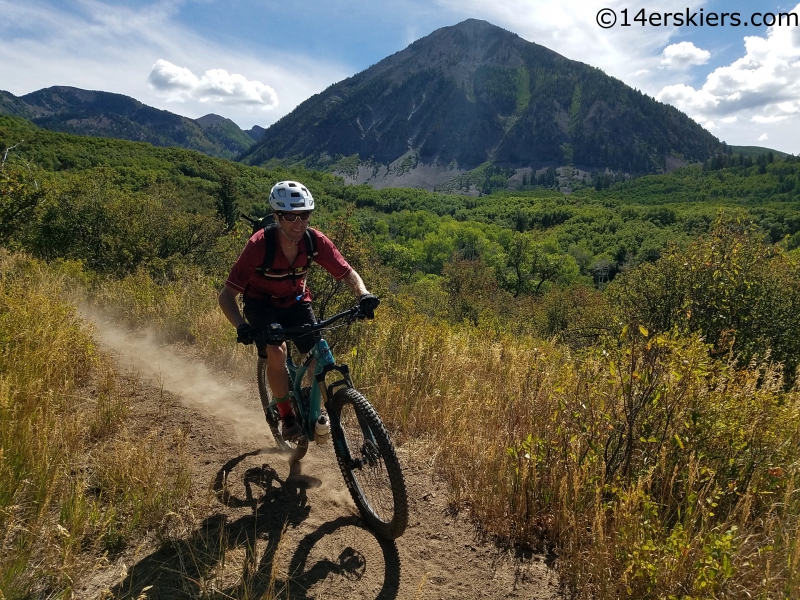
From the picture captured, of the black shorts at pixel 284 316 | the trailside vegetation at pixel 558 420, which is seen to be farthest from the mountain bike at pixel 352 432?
the trailside vegetation at pixel 558 420

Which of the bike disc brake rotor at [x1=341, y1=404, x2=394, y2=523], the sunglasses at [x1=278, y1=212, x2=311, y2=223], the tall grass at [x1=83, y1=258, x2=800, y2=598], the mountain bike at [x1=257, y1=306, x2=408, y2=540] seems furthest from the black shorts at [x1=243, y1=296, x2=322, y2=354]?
the tall grass at [x1=83, y1=258, x2=800, y2=598]

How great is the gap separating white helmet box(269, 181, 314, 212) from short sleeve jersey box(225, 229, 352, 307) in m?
0.29

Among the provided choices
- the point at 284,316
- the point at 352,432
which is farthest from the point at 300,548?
the point at 284,316

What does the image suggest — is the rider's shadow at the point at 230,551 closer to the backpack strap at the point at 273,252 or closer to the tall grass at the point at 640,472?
the tall grass at the point at 640,472

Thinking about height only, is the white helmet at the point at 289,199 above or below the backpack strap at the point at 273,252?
above

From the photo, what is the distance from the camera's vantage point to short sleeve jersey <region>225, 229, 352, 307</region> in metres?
3.83

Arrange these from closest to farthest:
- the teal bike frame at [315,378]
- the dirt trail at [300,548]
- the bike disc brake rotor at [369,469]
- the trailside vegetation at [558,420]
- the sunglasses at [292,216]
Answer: the trailside vegetation at [558,420]
the dirt trail at [300,548]
the bike disc brake rotor at [369,469]
the teal bike frame at [315,378]
the sunglasses at [292,216]

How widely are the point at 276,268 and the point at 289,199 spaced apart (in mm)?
586

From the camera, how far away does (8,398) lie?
137 inches

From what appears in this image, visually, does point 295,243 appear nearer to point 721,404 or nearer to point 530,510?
point 530,510

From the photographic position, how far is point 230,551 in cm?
309

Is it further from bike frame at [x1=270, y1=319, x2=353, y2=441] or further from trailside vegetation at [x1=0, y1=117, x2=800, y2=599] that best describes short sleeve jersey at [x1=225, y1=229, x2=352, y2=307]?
trailside vegetation at [x1=0, y1=117, x2=800, y2=599]

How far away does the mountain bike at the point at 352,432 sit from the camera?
10.5 ft

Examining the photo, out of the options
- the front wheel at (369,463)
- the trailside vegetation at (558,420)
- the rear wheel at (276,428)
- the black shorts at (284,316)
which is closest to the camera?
the trailside vegetation at (558,420)
